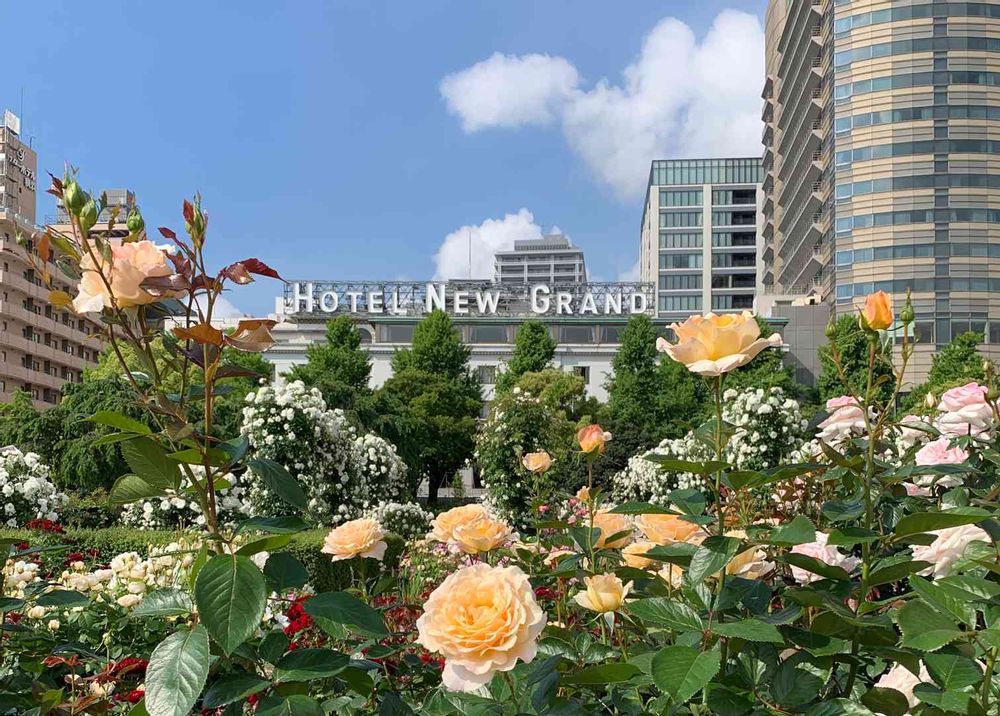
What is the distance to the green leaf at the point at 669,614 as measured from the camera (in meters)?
1.06

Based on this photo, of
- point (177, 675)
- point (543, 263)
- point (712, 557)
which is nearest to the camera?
point (177, 675)

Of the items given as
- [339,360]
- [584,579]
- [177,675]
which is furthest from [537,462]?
[339,360]

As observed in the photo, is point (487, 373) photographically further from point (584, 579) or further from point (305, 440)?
point (584, 579)

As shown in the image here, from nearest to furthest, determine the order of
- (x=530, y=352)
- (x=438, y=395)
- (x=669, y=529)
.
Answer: (x=669, y=529) → (x=438, y=395) → (x=530, y=352)

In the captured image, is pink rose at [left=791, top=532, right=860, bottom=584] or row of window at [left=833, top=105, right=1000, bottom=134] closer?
pink rose at [left=791, top=532, right=860, bottom=584]

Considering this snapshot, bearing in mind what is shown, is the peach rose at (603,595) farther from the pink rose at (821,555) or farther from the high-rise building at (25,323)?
the high-rise building at (25,323)

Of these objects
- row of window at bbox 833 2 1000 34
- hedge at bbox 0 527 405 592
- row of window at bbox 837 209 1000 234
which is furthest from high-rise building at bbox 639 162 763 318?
hedge at bbox 0 527 405 592

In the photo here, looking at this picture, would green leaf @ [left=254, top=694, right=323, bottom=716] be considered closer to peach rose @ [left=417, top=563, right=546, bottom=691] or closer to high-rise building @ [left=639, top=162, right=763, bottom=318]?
peach rose @ [left=417, top=563, right=546, bottom=691]

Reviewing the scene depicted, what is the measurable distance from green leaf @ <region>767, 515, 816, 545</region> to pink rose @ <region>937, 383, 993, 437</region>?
1.22m

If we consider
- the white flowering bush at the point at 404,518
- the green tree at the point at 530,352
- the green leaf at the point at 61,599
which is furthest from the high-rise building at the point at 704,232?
the green leaf at the point at 61,599

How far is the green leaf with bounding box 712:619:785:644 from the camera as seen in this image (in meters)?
0.96

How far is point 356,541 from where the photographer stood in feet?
5.98

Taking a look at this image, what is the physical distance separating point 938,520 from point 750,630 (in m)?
0.35

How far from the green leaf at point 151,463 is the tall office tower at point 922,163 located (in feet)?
122
